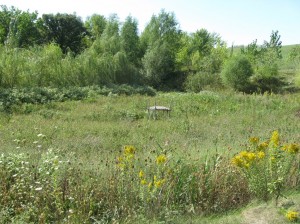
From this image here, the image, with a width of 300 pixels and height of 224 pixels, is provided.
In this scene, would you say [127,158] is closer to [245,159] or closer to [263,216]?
[245,159]

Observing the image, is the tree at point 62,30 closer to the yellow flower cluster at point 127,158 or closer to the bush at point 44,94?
the bush at point 44,94

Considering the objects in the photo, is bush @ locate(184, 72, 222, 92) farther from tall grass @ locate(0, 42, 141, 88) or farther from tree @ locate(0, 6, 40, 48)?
tree @ locate(0, 6, 40, 48)

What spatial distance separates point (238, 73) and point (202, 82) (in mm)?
4425

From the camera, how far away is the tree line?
22.2 metres

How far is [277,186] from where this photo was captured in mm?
4805

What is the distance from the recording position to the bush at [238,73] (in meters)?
26.5

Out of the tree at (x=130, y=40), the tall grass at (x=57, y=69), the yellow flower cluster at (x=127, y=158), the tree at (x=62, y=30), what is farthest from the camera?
the tree at (x=62, y=30)

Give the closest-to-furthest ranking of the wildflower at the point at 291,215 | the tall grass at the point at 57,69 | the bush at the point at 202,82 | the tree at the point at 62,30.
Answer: the wildflower at the point at 291,215 → the tall grass at the point at 57,69 → the bush at the point at 202,82 → the tree at the point at 62,30

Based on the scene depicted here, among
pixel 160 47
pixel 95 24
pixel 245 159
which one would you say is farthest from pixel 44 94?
pixel 95 24

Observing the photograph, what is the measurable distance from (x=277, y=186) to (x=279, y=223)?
2.20ft

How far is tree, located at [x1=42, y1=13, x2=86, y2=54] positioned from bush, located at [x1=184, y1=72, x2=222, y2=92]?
746 inches

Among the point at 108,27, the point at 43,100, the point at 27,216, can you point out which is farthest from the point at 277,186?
the point at 108,27

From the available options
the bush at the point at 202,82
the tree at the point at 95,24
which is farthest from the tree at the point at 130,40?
the tree at the point at 95,24

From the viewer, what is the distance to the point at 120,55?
29000 mm
